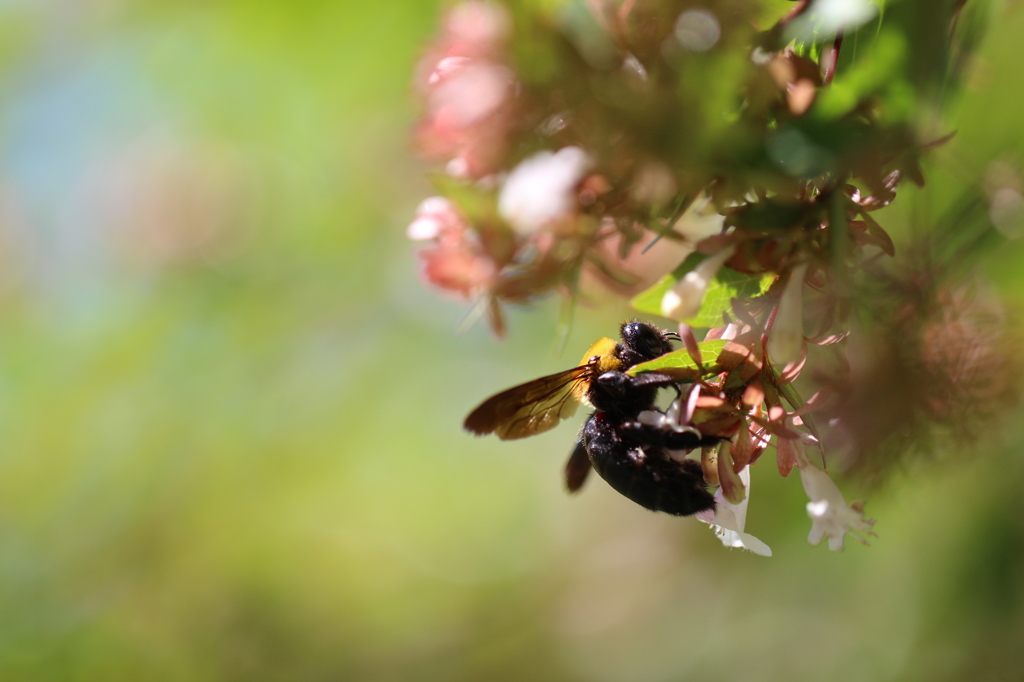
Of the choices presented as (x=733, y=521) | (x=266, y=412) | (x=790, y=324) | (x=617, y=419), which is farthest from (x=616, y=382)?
(x=266, y=412)

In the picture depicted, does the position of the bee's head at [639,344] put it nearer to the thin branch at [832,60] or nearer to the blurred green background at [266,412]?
the thin branch at [832,60]

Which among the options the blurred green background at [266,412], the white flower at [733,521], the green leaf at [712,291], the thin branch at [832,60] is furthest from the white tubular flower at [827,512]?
the blurred green background at [266,412]

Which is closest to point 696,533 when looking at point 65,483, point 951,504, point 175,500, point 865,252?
point 951,504

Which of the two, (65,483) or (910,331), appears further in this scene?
(65,483)

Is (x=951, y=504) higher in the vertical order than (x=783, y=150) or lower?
higher

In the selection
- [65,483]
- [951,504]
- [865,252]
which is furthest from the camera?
[65,483]

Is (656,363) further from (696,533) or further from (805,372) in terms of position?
(696,533)
